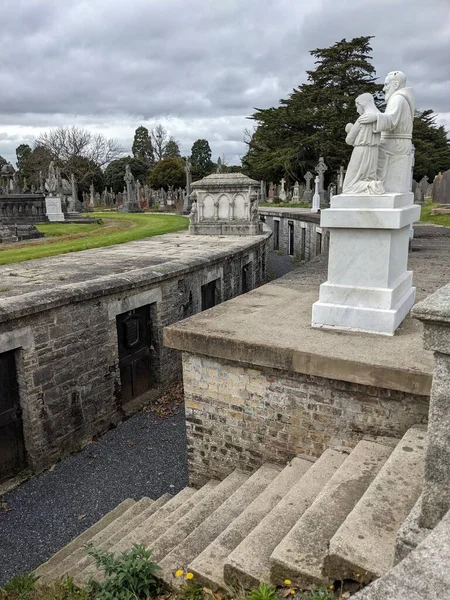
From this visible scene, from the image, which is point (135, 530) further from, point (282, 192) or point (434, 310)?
point (282, 192)

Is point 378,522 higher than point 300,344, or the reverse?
point 300,344

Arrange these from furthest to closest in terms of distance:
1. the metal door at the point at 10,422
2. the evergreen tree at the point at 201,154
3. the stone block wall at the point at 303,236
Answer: the evergreen tree at the point at 201,154, the stone block wall at the point at 303,236, the metal door at the point at 10,422

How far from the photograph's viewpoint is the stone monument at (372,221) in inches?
208

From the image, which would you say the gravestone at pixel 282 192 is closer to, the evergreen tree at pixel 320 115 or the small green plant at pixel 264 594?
the evergreen tree at pixel 320 115

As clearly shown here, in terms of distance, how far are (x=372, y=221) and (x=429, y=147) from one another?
148ft

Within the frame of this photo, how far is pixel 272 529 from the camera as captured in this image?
362 cm

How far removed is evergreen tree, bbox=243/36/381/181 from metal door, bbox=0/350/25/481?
3489 centimetres

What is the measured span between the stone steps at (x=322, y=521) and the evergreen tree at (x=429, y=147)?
43.0 m

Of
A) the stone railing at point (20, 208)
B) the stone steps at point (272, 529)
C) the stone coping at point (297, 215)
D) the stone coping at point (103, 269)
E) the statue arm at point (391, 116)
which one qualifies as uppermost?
the statue arm at point (391, 116)

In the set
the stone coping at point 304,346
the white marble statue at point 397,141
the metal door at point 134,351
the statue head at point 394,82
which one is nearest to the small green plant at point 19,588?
the stone coping at point 304,346

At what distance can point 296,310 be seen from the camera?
6.63 metres

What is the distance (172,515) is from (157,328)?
17.8 feet

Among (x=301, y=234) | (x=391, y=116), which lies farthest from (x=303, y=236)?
(x=391, y=116)

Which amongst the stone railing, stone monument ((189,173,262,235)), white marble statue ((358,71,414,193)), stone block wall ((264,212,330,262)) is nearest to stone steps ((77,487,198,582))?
white marble statue ((358,71,414,193))
